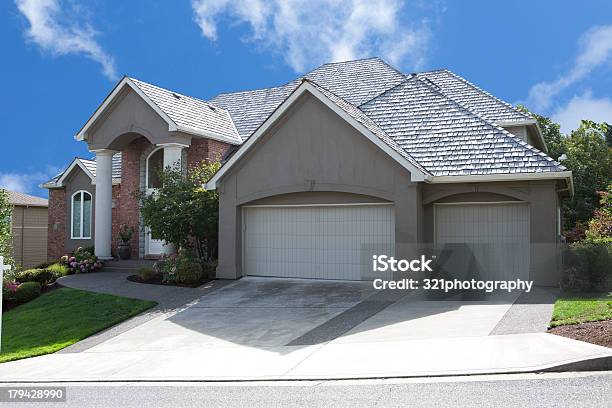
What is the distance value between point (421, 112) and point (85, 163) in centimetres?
1471

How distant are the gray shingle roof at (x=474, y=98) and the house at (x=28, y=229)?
2300 centimetres

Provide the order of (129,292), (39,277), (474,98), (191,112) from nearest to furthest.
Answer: (129,292)
(39,277)
(474,98)
(191,112)

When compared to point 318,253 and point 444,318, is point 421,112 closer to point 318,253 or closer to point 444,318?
point 318,253

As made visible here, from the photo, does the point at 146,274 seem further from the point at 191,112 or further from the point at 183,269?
the point at 191,112

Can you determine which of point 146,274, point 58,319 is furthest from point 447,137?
point 58,319

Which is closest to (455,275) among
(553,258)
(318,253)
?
(553,258)

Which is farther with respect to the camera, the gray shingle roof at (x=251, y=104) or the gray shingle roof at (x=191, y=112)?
the gray shingle roof at (x=251, y=104)

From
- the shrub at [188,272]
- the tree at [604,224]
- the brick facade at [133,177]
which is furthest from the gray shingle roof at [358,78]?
the shrub at [188,272]

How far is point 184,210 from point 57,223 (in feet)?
36.5

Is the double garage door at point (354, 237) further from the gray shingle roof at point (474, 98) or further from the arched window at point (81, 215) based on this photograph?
the arched window at point (81, 215)

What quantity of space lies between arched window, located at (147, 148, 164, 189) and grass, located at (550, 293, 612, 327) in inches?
596

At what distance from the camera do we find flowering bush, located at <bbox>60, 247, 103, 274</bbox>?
2189cm

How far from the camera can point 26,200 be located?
3556 cm

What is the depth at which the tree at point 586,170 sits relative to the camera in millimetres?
29250
